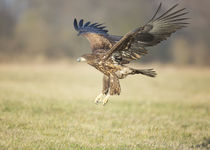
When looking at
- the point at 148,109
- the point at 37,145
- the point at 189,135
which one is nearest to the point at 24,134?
the point at 37,145

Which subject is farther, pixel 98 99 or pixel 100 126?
pixel 100 126

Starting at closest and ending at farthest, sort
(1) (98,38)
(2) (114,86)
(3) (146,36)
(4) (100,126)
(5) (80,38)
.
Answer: (3) (146,36)
(2) (114,86)
(4) (100,126)
(1) (98,38)
(5) (80,38)

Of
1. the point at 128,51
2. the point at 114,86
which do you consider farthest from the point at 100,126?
the point at 128,51

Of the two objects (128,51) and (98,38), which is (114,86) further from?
(98,38)

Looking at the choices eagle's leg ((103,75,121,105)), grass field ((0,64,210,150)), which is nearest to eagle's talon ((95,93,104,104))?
eagle's leg ((103,75,121,105))

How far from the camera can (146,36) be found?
684 cm

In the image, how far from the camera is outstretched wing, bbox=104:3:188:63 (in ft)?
21.4

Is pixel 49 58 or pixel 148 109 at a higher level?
pixel 49 58

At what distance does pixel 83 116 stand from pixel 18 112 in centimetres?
159

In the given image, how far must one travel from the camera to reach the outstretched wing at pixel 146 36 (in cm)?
652

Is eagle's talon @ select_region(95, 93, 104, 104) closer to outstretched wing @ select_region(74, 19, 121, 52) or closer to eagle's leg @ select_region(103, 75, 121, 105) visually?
eagle's leg @ select_region(103, 75, 121, 105)

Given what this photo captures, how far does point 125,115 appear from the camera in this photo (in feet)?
30.9

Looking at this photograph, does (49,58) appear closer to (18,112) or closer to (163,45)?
(163,45)

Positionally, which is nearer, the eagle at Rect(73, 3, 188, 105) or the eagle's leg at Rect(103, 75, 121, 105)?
the eagle at Rect(73, 3, 188, 105)
